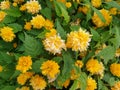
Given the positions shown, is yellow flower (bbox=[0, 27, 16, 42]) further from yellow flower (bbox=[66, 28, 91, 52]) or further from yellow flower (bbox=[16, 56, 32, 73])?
yellow flower (bbox=[66, 28, 91, 52])

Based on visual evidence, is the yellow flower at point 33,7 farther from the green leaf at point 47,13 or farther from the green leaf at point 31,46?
the green leaf at point 31,46

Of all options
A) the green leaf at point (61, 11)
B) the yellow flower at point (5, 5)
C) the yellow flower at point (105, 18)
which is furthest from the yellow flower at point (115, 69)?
the yellow flower at point (5, 5)

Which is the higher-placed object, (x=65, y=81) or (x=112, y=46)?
(x=112, y=46)

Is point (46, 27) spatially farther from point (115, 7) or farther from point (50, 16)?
point (115, 7)

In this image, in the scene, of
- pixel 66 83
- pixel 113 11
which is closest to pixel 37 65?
pixel 66 83

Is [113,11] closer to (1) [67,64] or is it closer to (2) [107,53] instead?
(2) [107,53]

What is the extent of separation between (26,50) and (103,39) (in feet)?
1.35

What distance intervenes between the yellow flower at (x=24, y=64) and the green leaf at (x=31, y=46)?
0.04 meters

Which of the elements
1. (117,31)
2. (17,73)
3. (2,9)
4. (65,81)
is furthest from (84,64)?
(2,9)

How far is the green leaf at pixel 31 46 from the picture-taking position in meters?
1.61

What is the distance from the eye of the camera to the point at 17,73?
163 cm

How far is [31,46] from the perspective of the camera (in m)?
1.62

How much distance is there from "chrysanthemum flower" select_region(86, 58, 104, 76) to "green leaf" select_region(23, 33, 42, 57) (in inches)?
10.4

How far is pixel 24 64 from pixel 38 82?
124 millimetres
